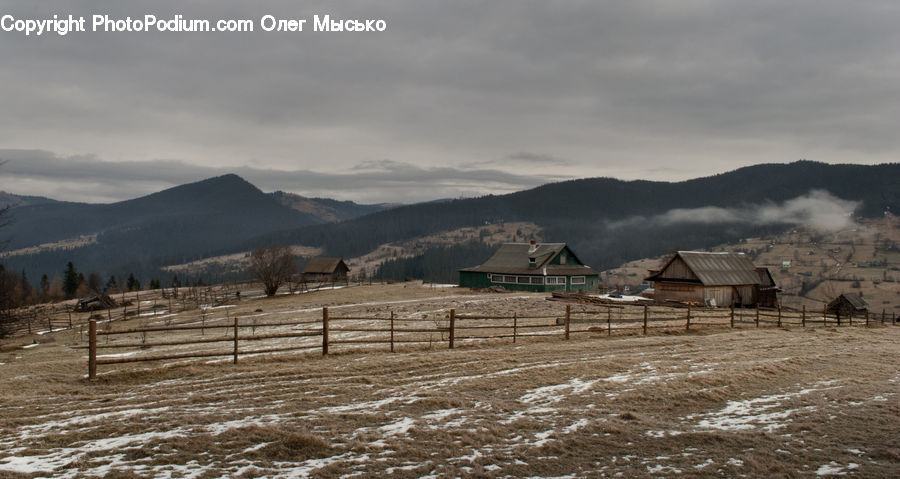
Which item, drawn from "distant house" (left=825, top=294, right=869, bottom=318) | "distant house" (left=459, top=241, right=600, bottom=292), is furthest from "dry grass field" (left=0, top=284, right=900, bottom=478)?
"distant house" (left=459, top=241, right=600, bottom=292)

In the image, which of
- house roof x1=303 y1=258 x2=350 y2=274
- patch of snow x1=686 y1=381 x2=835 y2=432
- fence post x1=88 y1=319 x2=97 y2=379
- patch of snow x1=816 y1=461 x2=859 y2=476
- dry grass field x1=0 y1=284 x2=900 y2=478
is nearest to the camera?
patch of snow x1=816 y1=461 x2=859 y2=476

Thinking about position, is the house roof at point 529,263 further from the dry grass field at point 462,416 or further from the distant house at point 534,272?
the dry grass field at point 462,416

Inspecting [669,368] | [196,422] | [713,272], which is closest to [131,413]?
[196,422]

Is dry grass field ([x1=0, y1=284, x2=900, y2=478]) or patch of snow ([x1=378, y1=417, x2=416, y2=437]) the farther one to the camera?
patch of snow ([x1=378, y1=417, x2=416, y2=437])

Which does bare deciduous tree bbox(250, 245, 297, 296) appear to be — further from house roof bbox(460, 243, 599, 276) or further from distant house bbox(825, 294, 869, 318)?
distant house bbox(825, 294, 869, 318)

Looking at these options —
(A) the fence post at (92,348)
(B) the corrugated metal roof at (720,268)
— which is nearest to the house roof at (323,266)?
(B) the corrugated metal roof at (720,268)

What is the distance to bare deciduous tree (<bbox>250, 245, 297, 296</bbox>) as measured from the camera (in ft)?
234

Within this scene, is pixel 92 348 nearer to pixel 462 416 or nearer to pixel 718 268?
pixel 462 416

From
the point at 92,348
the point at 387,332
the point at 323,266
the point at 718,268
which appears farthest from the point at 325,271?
the point at 92,348

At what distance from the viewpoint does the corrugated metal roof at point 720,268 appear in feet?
172

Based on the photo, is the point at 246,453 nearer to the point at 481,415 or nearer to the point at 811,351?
the point at 481,415

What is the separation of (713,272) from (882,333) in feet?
72.7

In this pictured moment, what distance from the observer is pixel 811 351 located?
21.0 m

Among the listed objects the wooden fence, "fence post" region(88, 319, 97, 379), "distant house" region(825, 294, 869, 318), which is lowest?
"distant house" region(825, 294, 869, 318)
